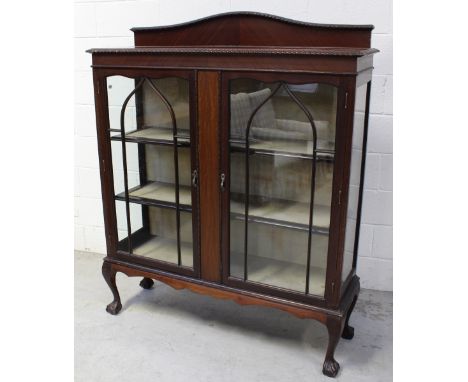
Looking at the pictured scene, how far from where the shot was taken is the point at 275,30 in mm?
1702

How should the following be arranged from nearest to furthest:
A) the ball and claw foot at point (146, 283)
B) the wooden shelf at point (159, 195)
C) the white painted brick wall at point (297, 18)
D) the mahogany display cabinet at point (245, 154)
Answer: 1. the mahogany display cabinet at point (245, 154)
2. the wooden shelf at point (159, 195)
3. the white painted brick wall at point (297, 18)
4. the ball and claw foot at point (146, 283)

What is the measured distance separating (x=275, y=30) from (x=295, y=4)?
37cm

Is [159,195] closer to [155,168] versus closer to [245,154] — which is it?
[155,168]

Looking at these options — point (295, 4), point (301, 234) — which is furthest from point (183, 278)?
point (295, 4)

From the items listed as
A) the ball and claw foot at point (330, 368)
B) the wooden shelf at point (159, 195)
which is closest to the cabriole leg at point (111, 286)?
the wooden shelf at point (159, 195)

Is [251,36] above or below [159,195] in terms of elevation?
above

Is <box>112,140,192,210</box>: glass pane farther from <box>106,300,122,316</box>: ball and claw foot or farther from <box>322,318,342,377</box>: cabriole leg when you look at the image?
<box>322,318,342,377</box>: cabriole leg

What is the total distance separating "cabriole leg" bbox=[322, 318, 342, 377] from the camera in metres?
1.62

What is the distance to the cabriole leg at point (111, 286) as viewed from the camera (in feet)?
6.64

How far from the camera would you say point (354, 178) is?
1690 millimetres

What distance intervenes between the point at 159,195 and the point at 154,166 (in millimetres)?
122

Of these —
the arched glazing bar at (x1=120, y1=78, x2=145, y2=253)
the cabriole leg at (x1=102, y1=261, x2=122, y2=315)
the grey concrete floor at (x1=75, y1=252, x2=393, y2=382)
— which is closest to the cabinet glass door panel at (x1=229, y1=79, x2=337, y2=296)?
the grey concrete floor at (x1=75, y1=252, x2=393, y2=382)

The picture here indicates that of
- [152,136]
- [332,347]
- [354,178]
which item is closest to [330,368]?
[332,347]

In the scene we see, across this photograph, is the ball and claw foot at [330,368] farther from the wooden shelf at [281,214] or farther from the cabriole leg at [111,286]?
the cabriole leg at [111,286]
